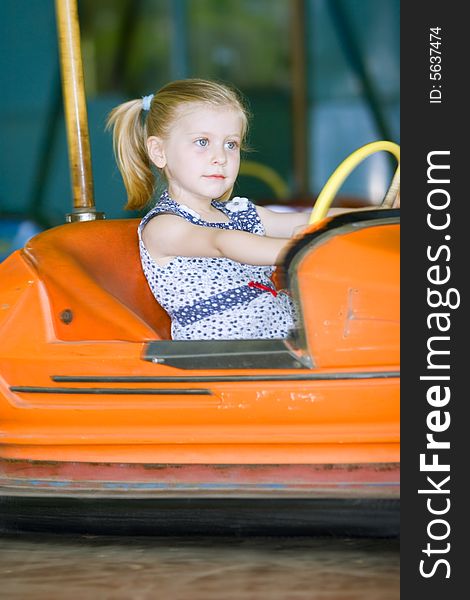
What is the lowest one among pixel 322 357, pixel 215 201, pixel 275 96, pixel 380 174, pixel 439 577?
pixel 439 577

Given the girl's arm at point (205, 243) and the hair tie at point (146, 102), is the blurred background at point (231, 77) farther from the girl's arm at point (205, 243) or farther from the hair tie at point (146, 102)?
the girl's arm at point (205, 243)


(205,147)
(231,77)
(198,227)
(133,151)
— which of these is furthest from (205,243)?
(231,77)

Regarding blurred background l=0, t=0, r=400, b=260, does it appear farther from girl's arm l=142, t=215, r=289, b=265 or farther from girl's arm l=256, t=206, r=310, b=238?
girl's arm l=142, t=215, r=289, b=265

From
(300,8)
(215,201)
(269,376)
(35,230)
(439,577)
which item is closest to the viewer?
(439,577)

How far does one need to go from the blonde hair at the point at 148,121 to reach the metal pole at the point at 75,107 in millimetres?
145

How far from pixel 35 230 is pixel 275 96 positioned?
1539mm

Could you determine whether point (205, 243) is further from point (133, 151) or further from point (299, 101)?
point (299, 101)

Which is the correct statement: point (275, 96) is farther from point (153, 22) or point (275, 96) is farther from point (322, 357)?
point (322, 357)

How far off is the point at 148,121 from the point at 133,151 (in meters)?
0.07

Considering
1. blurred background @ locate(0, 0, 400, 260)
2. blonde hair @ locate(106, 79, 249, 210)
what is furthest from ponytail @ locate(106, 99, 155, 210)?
blurred background @ locate(0, 0, 400, 260)

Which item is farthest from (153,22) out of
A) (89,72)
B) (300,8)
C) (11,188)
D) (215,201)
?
(215,201)

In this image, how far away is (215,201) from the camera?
1.68 metres

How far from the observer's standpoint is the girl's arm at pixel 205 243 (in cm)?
136

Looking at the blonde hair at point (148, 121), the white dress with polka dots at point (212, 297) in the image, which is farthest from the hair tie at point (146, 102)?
the white dress with polka dots at point (212, 297)
